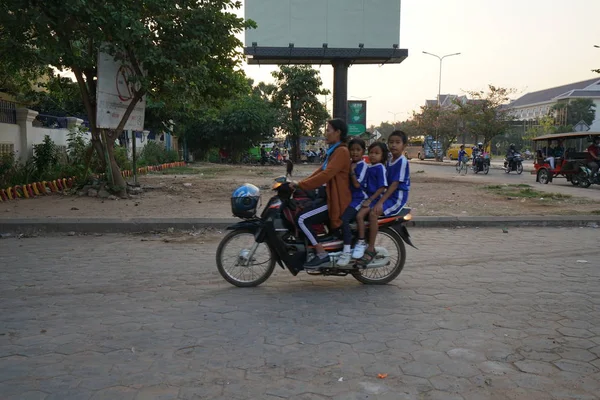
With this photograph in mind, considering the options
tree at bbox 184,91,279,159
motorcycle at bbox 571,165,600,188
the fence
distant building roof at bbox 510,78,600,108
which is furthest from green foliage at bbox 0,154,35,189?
distant building roof at bbox 510,78,600,108

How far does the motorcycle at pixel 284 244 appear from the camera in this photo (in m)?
5.07

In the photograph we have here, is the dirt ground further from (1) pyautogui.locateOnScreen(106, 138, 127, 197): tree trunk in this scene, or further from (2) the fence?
(2) the fence

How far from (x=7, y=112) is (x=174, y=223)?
710 centimetres

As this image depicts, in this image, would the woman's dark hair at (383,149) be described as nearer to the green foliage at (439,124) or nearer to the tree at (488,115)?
the tree at (488,115)

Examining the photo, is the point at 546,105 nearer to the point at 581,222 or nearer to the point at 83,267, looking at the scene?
the point at 581,222

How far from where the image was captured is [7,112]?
12.8 m

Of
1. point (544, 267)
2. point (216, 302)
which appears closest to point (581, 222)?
point (544, 267)

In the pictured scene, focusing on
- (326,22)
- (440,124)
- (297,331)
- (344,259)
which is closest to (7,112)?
(344,259)

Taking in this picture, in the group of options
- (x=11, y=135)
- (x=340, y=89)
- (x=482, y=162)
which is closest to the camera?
(x=11, y=135)

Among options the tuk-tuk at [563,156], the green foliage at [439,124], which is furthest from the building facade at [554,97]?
the tuk-tuk at [563,156]

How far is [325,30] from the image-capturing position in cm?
2438

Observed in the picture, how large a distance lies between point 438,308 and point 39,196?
34.6ft

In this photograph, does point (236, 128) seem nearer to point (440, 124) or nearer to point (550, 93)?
point (440, 124)

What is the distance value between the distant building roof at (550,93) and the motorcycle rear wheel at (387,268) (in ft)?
371
